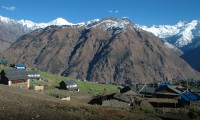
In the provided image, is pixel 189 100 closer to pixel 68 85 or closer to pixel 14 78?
pixel 14 78

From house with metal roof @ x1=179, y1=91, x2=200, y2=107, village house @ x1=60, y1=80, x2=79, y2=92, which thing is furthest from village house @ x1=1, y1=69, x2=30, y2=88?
house with metal roof @ x1=179, y1=91, x2=200, y2=107

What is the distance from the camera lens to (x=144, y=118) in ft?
186

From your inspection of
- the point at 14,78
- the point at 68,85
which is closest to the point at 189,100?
the point at 14,78

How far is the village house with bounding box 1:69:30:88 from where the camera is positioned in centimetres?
10756

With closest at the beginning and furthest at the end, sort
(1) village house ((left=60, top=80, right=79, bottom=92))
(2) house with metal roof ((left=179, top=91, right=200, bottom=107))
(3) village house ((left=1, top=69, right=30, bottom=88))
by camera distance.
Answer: (2) house with metal roof ((left=179, top=91, right=200, bottom=107)) < (3) village house ((left=1, top=69, right=30, bottom=88)) < (1) village house ((left=60, top=80, right=79, bottom=92))

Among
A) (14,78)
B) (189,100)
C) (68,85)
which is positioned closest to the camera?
(189,100)

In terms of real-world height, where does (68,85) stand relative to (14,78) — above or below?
below

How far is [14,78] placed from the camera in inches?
4269

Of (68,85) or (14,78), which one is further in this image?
(68,85)

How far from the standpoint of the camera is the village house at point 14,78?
10756 centimetres

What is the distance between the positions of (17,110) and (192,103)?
5480 centimetres

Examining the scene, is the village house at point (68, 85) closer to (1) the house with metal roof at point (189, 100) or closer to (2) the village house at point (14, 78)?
(2) the village house at point (14, 78)

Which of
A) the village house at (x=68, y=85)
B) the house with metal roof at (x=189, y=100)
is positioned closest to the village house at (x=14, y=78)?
the village house at (x=68, y=85)

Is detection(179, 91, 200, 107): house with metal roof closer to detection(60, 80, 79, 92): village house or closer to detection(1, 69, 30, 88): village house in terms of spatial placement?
detection(1, 69, 30, 88): village house
